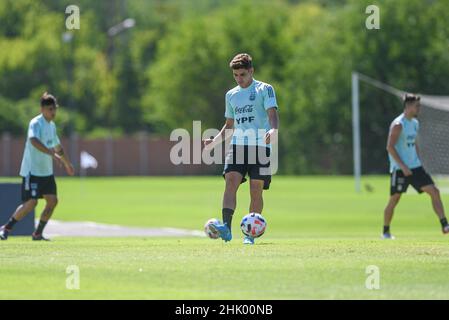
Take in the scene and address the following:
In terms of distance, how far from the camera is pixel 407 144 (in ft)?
61.8

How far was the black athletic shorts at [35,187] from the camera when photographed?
1797 centimetres

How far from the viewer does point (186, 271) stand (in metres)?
11.4

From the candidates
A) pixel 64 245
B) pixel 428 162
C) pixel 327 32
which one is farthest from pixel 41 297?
pixel 327 32

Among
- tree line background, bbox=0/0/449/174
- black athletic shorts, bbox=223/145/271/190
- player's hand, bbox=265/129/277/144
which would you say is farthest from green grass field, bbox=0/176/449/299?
tree line background, bbox=0/0/449/174

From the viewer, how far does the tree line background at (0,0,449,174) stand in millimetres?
68938

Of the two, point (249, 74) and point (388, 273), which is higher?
point (249, 74)

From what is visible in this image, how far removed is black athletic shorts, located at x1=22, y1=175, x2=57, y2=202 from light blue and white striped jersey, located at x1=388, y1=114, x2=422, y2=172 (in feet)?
18.7

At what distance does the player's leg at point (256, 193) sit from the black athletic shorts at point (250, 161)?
6cm

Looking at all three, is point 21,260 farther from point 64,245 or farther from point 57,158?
point 57,158

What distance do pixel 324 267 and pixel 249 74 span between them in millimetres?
3601

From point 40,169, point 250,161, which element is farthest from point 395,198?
point 40,169

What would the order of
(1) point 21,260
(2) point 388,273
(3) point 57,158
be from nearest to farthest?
(2) point 388,273 → (1) point 21,260 → (3) point 57,158

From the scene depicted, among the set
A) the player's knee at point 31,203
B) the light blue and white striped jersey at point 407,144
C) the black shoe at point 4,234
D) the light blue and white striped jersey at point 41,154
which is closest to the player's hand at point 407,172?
the light blue and white striped jersey at point 407,144

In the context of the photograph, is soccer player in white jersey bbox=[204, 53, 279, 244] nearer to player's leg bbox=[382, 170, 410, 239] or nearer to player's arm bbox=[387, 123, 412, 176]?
player's arm bbox=[387, 123, 412, 176]
